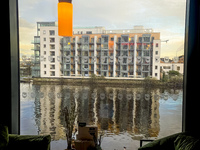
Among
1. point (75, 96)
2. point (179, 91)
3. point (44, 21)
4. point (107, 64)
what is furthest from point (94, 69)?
point (179, 91)

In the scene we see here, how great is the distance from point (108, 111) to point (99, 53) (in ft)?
2.90

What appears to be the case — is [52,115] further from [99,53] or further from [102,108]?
[99,53]

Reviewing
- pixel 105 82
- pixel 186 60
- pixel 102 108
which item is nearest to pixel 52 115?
pixel 102 108

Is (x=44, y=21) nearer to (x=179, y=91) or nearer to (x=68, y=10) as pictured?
(x=68, y=10)

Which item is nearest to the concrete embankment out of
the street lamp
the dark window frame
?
the dark window frame

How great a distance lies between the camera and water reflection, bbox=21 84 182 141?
8.98ft

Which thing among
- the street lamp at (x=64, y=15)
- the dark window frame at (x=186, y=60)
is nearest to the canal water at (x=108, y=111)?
the dark window frame at (x=186, y=60)

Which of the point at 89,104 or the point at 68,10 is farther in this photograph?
the point at 89,104

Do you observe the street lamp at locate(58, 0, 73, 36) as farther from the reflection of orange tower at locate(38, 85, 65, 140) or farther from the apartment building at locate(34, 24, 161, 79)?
the reflection of orange tower at locate(38, 85, 65, 140)

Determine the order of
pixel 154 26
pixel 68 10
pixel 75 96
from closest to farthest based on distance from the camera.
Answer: pixel 68 10
pixel 154 26
pixel 75 96

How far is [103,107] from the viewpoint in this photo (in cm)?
279

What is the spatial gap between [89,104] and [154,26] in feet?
4.91

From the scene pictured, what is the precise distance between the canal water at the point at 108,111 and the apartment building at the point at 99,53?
248 millimetres

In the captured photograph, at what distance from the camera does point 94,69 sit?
277 cm
